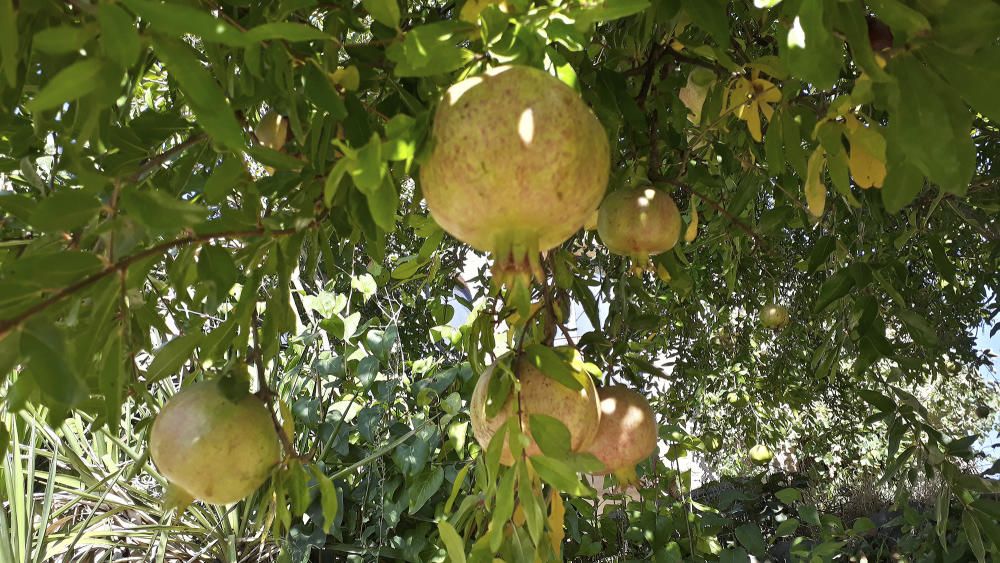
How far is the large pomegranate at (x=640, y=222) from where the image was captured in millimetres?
1076

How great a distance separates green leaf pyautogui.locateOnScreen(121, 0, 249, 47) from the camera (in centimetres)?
53

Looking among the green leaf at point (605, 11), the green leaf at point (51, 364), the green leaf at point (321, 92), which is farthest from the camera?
the green leaf at point (321, 92)


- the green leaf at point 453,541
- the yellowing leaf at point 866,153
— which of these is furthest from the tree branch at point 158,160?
the yellowing leaf at point 866,153

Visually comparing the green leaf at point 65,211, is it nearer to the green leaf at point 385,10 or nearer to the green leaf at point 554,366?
the green leaf at point 385,10

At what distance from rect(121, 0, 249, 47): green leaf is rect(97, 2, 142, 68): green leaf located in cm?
1

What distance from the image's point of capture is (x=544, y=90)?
24.1 inches

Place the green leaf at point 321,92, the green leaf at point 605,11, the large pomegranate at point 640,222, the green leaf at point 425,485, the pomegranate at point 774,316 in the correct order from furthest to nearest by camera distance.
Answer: the pomegranate at point 774,316
the green leaf at point 425,485
the large pomegranate at point 640,222
the green leaf at point 321,92
the green leaf at point 605,11

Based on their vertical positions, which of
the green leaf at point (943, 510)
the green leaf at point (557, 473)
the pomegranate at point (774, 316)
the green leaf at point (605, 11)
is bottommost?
the pomegranate at point (774, 316)

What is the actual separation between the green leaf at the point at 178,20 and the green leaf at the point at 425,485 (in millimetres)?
1700

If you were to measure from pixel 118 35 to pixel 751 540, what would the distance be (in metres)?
2.18

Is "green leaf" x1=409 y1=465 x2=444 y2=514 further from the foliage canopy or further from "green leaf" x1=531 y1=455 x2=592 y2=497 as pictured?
"green leaf" x1=531 y1=455 x2=592 y2=497

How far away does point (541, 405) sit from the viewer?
2.83 ft

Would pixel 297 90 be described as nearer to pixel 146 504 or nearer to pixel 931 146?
pixel 931 146

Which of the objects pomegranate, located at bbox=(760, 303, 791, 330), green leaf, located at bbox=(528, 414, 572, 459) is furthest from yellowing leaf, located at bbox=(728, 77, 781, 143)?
pomegranate, located at bbox=(760, 303, 791, 330)
